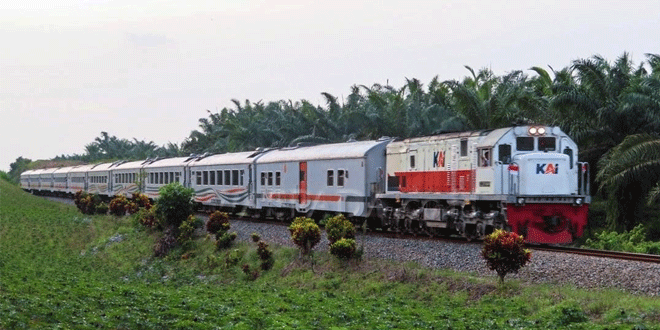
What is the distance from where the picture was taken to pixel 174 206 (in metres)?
34.9

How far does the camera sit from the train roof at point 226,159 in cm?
3821

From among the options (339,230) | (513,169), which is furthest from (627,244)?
(339,230)

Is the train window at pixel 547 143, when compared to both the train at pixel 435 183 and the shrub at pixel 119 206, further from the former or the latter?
the shrub at pixel 119 206

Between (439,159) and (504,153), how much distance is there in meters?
2.69

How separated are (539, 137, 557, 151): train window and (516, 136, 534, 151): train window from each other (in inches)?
10.2

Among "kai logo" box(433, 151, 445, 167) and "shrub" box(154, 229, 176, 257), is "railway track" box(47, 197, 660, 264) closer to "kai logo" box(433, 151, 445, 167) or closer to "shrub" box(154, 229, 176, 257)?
"kai logo" box(433, 151, 445, 167)

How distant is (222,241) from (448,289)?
12944 mm

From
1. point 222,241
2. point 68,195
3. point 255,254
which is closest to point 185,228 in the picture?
point 222,241

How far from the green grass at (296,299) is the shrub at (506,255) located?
33cm

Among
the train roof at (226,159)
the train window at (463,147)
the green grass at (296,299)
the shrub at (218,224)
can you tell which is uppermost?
the train roof at (226,159)

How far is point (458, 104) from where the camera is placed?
3700cm

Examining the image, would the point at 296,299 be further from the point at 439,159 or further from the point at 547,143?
the point at 547,143

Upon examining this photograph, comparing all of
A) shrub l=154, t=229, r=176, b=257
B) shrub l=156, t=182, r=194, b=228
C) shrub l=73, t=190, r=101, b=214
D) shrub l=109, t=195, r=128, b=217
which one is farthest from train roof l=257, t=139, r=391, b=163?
shrub l=73, t=190, r=101, b=214

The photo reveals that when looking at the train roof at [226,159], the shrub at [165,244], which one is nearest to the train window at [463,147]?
the shrub at [165,244]
